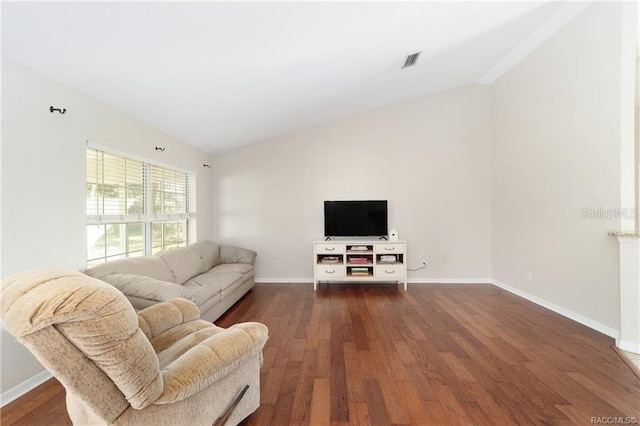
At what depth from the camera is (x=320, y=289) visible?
14.5ft

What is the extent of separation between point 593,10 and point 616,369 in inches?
136

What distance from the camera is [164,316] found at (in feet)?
5.96

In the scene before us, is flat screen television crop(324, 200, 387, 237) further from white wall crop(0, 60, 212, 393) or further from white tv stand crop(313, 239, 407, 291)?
white wall crop(0, 60, 212, 393)

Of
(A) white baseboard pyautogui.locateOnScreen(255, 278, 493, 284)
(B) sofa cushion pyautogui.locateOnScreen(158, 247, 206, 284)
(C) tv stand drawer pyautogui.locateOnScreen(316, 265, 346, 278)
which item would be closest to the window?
(B) sofa cushion pyautogui.locateOnScreen(158, 247, 206, 284)

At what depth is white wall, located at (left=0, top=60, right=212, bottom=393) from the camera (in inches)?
70.8

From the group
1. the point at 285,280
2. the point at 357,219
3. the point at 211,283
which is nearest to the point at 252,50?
the point at 211,283

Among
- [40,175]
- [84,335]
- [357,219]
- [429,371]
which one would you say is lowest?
[429,371]

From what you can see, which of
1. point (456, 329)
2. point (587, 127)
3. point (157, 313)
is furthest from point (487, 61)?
point (157, 313)

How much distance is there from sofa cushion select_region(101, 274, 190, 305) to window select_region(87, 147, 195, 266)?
48 centimetres

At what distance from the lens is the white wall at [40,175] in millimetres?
1799

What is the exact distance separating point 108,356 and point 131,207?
263cm

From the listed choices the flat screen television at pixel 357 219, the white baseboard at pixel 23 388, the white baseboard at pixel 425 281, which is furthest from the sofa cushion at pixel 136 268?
the flat screen television at pixel 357 219

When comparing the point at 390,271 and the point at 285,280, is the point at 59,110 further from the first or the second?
the point at 390,271

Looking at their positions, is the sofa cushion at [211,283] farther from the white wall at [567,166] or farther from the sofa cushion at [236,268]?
the white wall at [567,166]
